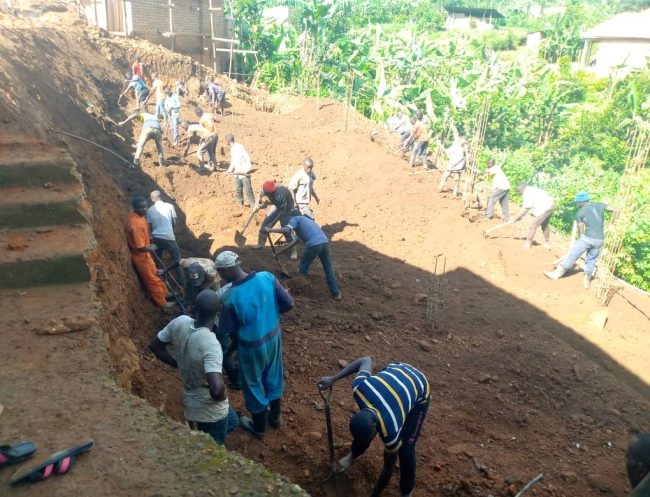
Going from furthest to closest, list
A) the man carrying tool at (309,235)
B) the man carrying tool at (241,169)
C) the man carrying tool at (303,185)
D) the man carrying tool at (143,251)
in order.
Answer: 1. the man carrying tool at (241,169)
2. the man carrying tool at (303,185)
3. the man carrying tool at (309,235)
4. the man carrying tool at (143,251)

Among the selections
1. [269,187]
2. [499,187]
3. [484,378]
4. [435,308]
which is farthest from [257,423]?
[499,187]

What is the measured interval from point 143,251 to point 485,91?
14.5 m

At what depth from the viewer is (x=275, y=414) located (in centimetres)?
450

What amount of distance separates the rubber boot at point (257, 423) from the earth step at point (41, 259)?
1.86 m

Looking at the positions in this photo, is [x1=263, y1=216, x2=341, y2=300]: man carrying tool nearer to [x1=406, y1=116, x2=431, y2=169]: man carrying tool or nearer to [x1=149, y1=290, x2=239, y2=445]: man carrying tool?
[x1=149, y1=290, x2=239, y2=445]: man carrying tool

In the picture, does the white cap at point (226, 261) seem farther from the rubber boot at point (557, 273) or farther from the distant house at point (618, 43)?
the distant house at point (618, 43)

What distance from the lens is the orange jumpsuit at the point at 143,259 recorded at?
20.9 ft

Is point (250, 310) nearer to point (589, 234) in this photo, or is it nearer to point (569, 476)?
point (569, 476)

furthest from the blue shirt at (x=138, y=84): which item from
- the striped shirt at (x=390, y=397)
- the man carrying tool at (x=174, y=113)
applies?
the striped shirt at (x=390, y=397)

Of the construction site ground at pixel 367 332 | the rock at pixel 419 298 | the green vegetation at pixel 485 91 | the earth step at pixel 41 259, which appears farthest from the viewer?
the green vegetation at pixel 485 91

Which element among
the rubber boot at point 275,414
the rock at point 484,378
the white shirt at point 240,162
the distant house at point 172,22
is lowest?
the rock at point 484,378

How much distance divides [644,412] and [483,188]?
29.5 ft

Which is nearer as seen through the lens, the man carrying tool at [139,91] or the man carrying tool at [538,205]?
the man carrying tool at [538,205]

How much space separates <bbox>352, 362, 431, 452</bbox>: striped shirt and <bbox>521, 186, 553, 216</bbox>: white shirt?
707 cm
